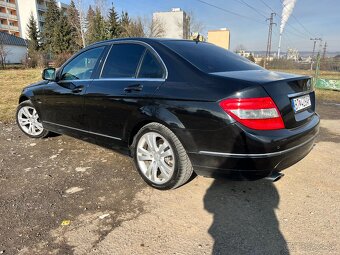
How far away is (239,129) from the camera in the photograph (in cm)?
257

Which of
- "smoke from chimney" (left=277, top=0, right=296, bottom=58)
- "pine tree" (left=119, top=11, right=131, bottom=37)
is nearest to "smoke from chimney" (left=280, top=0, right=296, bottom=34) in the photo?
"smoke from chimney" (left=277, top=0, right=296, bottom=58)

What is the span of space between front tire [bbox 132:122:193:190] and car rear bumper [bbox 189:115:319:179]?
16 cm

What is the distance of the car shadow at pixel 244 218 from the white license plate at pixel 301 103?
963 millimetres

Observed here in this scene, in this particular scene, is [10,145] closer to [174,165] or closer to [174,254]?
[174,165]

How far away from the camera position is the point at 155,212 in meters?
2.91

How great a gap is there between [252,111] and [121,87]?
1.59 metres

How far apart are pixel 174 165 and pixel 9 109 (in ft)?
22.4

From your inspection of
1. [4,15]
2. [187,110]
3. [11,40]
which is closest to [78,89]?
[187,110]

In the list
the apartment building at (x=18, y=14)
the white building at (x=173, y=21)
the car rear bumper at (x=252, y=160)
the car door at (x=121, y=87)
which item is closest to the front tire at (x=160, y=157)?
the car rear bumper at (x=252, y=160)

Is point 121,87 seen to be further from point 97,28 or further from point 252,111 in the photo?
point 97,28

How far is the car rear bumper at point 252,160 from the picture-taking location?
2619 millimetres

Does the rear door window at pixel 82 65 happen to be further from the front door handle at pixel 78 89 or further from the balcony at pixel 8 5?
the balcony at pixel 8 5

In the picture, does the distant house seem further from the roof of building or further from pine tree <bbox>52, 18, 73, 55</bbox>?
pine tree <bbox>52, 18, 73, 55</bbox>

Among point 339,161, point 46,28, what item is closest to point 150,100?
point 339,161
